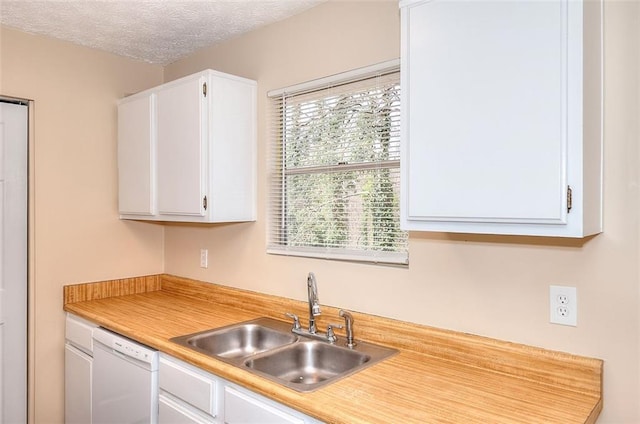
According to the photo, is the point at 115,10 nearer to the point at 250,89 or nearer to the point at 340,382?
the point at 250,89

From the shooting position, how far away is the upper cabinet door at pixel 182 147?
231 centimetres

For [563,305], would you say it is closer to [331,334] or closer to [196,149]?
[331,334]

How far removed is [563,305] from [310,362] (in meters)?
1.03

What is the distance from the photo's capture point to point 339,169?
2.20 metres

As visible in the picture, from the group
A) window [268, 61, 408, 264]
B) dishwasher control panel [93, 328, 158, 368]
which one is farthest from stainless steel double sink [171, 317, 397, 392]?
window [268, 61, 408, 264]

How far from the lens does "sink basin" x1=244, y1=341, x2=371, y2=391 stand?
188 cm

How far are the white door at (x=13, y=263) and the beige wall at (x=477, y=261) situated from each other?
43.3 inches

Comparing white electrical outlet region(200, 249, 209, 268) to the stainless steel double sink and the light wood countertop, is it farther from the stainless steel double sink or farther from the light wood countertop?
the stainless steel double sink

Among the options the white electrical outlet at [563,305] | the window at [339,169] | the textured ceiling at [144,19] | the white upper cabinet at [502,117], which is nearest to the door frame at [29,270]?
the textured ceiling at [144,19]

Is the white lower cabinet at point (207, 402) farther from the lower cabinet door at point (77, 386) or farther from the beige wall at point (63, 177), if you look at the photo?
the beige wall at point (63, 177)

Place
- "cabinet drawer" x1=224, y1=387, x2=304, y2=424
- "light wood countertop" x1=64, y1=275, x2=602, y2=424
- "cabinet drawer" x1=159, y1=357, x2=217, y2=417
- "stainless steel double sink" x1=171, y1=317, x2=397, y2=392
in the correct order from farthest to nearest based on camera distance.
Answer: "stainless steel double sink" x1=171, y1=317, x2=397, y2=392 < "cabinet drawer" x1=159, y1=357, x2=217, y2=417 < "cabinet drawer" x1=224, y1=387, x2=304, y2=424 < "light wood countertop" x1=64, y1=275, x2=602, y2=424

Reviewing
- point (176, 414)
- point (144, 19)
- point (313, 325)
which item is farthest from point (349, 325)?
point (144, 19)

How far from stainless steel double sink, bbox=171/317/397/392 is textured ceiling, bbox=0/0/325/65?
1.56 meters

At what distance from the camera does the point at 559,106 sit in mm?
1212
